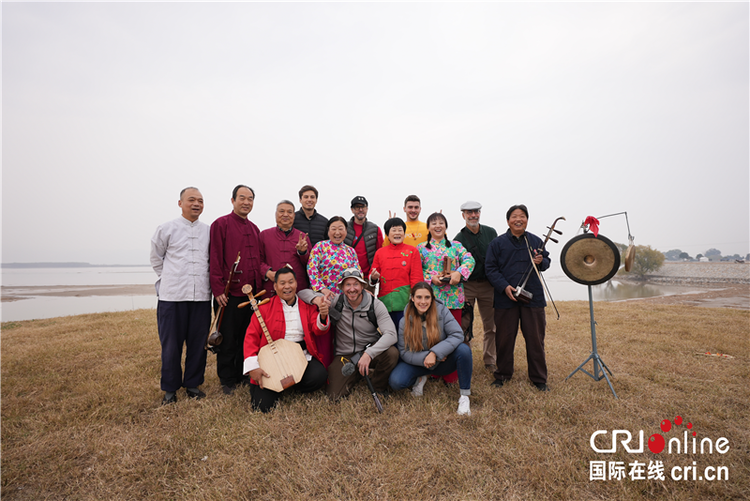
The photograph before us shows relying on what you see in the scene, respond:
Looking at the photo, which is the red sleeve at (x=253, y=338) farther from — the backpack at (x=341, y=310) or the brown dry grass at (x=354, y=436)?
the backpack at (x=341, y=310)

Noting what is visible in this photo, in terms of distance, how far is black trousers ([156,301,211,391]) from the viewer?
4188 mm

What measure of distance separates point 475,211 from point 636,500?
3947mm

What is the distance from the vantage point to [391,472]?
9.11 ft

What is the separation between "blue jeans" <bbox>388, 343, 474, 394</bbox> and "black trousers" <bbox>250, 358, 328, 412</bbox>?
0.90m

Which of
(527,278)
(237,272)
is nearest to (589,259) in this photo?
(527,278)

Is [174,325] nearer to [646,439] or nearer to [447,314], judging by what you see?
[447,314]

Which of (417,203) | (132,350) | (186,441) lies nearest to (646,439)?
(417,203)

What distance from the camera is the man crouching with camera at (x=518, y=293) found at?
15.0 feet

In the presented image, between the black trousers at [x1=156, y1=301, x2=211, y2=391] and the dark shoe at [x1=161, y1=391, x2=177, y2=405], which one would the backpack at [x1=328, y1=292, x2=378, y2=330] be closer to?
the black trousers at [x1=156, y1=301, x2=211, y2=391]

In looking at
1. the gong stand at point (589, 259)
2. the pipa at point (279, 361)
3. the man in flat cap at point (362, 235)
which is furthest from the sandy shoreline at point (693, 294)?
the pipa at point (279, 361)

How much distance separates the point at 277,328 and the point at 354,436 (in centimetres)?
161

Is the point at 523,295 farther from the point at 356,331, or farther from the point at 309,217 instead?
the point at 309,217

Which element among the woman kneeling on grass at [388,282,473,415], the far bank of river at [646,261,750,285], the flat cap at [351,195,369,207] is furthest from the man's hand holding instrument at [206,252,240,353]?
the far bank of river at [646,261,750,285]

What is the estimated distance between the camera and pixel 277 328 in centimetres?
422
